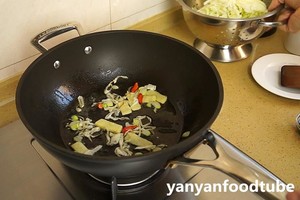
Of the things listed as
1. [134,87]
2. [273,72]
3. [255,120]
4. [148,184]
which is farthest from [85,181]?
[273,72]

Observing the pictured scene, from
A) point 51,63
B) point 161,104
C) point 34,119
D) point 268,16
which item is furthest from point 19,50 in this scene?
point 268,16

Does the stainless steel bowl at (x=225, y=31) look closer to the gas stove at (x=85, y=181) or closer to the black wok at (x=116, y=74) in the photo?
the black wok at (x=116, y=74)

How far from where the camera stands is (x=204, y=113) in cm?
71

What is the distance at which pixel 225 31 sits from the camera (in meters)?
0.89

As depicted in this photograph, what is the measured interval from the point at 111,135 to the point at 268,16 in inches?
19.6

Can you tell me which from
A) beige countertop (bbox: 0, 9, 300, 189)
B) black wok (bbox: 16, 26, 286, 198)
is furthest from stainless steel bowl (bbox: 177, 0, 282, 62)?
black wok (bbox: 16, 26, 286, 198)

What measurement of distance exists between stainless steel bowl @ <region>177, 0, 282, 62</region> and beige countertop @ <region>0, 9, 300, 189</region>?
0.03m

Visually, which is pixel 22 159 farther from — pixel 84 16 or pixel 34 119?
pixel 84 16

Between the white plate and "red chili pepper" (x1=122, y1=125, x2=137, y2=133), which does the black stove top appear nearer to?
"red chili pepper" (x1=122, y1=125, x2=137, y2=133)

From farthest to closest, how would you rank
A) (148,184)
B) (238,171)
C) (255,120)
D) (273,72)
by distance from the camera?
1. (273,72)
2. (255,120)
3. (148,184)
4. (238,171)

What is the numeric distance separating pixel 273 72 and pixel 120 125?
0.46 m

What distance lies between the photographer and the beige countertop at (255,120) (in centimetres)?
73

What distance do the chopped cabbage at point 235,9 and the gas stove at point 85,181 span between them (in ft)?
1.29

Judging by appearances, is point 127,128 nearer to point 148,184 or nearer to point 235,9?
point 148,184
